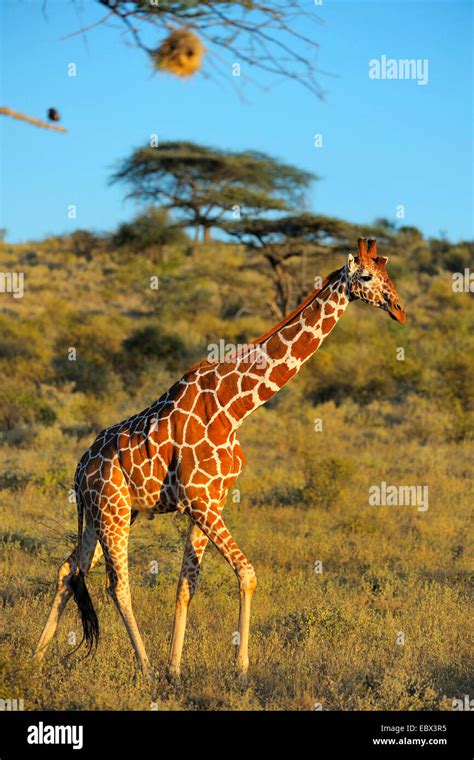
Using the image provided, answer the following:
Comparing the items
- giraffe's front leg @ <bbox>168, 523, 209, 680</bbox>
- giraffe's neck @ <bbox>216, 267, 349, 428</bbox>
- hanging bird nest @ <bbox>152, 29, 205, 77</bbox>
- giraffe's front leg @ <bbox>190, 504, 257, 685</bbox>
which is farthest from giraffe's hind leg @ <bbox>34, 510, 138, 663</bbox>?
hanging bird nest @ <bbox>152, 29, 205, 77</bbox>

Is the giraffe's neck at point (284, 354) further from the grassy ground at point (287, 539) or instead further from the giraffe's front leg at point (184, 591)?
the grassy ground at point (287, 539)

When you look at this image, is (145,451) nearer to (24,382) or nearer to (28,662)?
(28,662)

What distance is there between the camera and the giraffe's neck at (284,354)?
17.8 ft

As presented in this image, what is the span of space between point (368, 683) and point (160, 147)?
24.8 meters

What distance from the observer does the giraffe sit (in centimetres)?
527

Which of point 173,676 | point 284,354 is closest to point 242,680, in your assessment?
point 173,676

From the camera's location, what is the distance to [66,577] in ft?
18.7

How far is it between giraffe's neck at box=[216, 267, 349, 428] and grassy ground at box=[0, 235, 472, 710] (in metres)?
1.69

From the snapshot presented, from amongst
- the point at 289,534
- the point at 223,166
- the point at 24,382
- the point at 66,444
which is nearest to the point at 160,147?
the point at 223,166

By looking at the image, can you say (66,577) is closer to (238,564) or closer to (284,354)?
(238,564)

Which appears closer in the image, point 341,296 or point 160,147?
point 341,296

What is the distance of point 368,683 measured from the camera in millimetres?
5340

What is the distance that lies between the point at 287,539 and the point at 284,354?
362 cm
